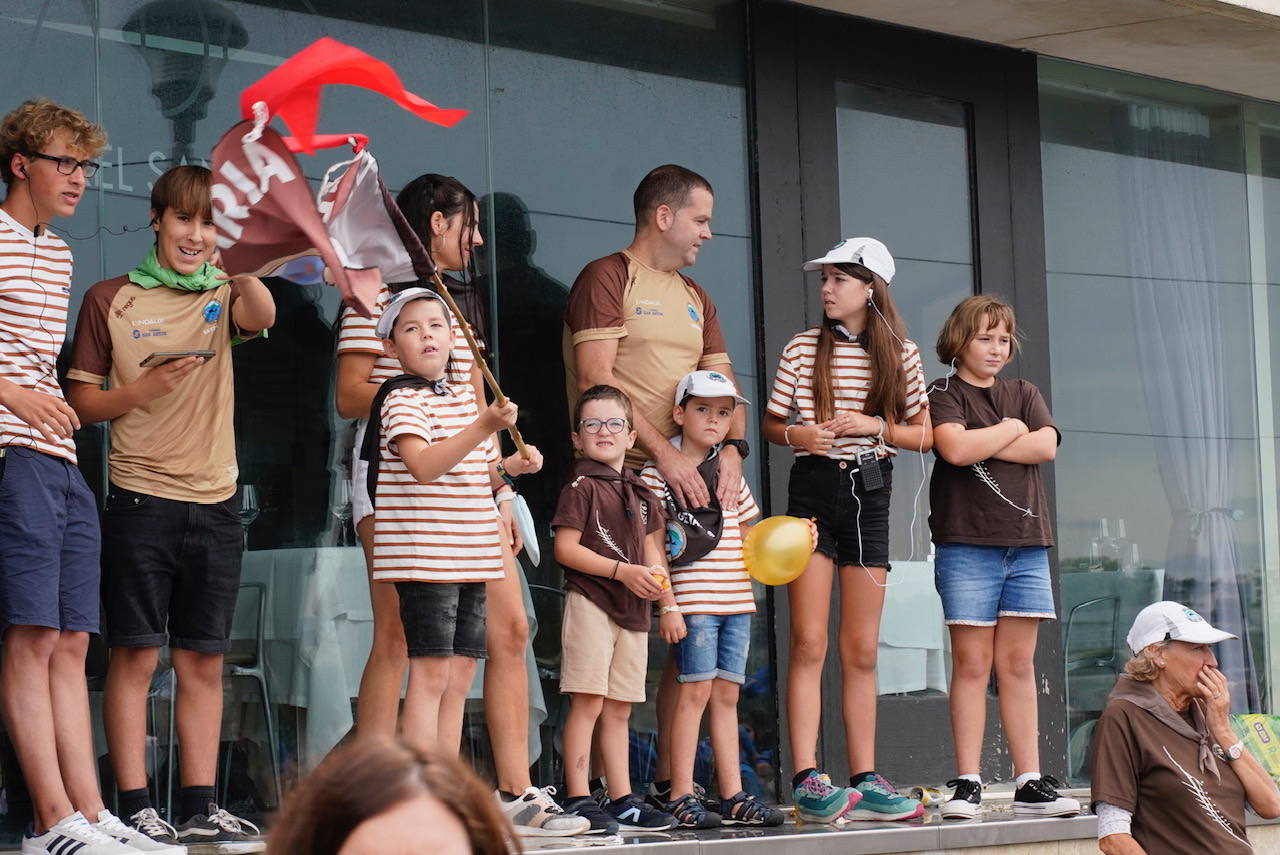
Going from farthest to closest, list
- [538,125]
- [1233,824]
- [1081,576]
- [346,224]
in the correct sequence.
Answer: [1081,576] < [538,125] < [1233,824] < [346,224]

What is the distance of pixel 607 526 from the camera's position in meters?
5.62

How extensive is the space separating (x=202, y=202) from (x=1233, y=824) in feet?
11.8

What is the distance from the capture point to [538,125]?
22.4 feet

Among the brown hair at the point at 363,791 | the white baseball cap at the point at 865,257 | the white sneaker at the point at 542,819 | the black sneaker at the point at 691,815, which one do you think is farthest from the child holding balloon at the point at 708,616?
the brown hair at the point at 363,791

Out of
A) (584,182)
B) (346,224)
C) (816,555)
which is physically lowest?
(816,555)

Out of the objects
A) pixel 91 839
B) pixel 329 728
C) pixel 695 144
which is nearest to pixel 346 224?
pixel 91 839

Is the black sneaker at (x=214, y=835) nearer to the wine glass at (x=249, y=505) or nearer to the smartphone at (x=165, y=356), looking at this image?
the wine glass at (x=249, y=505)

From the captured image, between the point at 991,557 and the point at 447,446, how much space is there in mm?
2544

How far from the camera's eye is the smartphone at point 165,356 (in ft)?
16.0

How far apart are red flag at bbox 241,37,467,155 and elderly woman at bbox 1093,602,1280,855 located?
→ 259cm

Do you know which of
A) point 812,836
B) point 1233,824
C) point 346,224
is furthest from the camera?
point 812,836

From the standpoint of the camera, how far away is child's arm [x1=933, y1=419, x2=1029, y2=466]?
249 inches

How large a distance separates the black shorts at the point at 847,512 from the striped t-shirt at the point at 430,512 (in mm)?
1559

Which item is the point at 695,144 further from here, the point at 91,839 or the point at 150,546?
the point at 91,839
